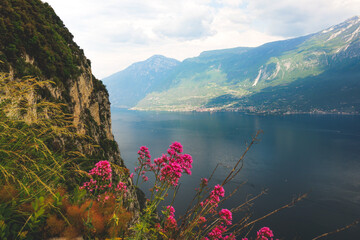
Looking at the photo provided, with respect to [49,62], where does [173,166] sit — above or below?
below

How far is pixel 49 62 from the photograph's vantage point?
19.7 metres

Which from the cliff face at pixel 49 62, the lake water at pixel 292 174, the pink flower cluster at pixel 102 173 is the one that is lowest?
the lake water at pixel 292 174

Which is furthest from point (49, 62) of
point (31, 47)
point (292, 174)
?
point (292, 174)

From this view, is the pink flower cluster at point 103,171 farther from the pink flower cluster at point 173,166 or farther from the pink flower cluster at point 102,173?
the pink flower cluster at point 173,166

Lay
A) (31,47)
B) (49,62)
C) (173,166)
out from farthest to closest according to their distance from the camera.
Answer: (49,62), (31,47), (173,166)

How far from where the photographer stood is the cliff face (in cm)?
1584

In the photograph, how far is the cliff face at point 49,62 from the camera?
15.8m

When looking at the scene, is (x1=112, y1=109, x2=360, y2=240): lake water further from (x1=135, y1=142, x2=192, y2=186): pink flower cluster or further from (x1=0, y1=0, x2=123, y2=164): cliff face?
(x1=135, y1=142, x2=192, y2=186): pink flower cluster

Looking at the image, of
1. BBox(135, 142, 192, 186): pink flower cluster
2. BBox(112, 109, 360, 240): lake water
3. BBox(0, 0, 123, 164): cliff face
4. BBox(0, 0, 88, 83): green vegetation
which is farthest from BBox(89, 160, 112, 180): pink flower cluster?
BBox(112, 109, 360, 240): lake water

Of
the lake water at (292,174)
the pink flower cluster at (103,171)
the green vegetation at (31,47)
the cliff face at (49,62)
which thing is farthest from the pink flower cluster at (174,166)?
the lake water at (292,174)

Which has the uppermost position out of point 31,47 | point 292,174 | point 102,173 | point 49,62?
point 31,47

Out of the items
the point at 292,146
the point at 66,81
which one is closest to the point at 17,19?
the point at 66,81

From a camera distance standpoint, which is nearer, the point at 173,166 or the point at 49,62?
the point at 173,166

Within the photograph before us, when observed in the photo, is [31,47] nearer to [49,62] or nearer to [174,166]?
[49,62]
